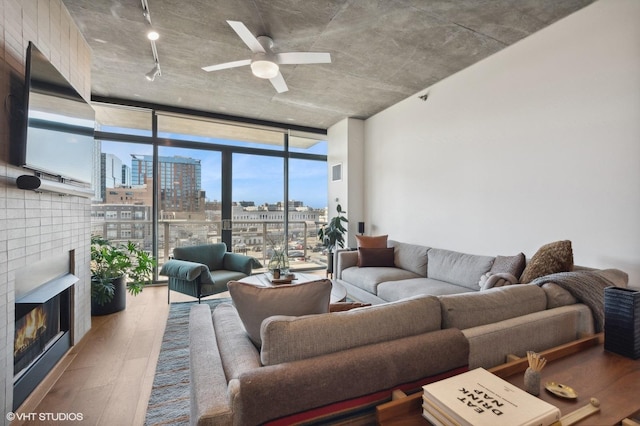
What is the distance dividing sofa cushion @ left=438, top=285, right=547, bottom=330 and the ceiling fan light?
2420mm

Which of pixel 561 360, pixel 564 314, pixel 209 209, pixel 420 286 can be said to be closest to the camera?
pixel 561 360

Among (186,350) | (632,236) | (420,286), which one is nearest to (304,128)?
(420,286)

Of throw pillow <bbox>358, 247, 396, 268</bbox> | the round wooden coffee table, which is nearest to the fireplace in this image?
the round wooden coffee table

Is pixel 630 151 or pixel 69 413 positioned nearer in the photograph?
pixel 69 413

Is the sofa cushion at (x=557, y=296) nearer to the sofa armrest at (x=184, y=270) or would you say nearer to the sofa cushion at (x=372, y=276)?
the sofa cushion at (x=372, y=276)

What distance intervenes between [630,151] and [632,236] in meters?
0.64

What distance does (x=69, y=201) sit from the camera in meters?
2.49

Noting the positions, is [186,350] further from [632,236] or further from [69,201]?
[632,236]

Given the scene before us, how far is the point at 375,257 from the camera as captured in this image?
3881 mm

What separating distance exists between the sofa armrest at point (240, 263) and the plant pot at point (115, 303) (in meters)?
1.21

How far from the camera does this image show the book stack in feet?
2.62

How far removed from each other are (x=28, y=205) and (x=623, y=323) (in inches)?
131

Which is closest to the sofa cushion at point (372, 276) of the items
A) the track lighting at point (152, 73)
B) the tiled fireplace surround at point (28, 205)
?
the tiled fireplace surround at point (28, 205)

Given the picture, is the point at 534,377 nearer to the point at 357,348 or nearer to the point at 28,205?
the point at 357,348
